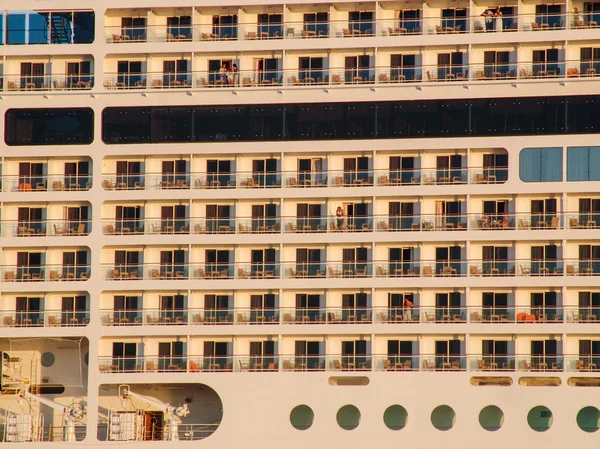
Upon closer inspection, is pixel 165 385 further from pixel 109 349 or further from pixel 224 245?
pixel 224 245

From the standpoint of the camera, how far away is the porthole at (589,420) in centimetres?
4438

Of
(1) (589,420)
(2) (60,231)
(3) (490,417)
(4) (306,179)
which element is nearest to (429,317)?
(3) (490,417)

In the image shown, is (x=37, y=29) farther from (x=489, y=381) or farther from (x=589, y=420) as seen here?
(x=589, y=420)

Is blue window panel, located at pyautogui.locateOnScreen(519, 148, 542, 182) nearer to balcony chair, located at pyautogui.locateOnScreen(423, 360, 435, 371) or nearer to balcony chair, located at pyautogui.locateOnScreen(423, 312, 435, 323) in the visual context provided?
balcony chair, located at pyautogui.locateOnScreen(423, 312, 435, 323)

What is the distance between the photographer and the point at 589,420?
146 ft

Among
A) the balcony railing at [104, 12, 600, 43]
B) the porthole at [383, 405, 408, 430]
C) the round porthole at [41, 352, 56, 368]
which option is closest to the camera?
the porthole at [383, 405, 408, 430]

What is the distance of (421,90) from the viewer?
153 ft

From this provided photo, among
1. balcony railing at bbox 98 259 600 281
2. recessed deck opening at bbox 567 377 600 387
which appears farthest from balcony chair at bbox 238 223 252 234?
recessed deck opening at bbox 567 377 600 387

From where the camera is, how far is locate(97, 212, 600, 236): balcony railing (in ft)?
150

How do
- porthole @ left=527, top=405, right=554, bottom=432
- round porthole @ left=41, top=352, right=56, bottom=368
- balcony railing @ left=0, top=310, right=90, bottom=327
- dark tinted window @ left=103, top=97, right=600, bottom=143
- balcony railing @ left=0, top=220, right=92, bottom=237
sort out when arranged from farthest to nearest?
round porthole @ left=41, top=352, right=56, bottom=368 → balcony railing @ left=0, top=220, right=92, bottom=237 → balcony railing @ left=0, top=310, right=90, bottom=327 → dark tinted window @ left=103, top=97, right=600, bottom=143 → porthole @ left=527, top=405, right=554, bottom=432

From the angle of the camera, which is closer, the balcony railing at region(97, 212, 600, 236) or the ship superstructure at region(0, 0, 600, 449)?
the ship superstructure at region(0, 0, 600, 449)

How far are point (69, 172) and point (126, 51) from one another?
4931 millimetres

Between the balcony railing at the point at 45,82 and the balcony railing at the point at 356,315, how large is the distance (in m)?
8.54

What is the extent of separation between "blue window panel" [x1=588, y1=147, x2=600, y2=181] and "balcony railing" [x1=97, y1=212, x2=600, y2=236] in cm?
133
